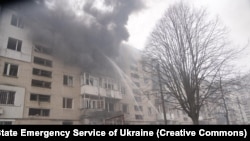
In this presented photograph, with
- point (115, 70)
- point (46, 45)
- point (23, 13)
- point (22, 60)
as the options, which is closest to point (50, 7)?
point (23, 13)

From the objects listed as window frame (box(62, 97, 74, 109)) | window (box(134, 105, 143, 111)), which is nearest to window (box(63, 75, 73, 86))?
window frame (box(62, 97, 74, 109))

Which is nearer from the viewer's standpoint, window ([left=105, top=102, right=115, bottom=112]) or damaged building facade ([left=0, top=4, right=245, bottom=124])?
damaged building facade ([left=0, top=4, right=245, bottom=124])

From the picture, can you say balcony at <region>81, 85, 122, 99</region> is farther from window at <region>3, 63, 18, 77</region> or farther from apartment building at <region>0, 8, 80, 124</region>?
window at <region>3, 63, 18, 77</region>

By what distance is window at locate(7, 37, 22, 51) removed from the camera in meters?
14.2

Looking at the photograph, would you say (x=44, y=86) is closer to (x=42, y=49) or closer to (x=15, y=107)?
(x=15, y=107)

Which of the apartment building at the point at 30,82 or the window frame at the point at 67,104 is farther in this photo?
the window frame at the point at 67,104

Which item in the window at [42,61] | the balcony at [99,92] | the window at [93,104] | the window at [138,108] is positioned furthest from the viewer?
the window at [138,108]

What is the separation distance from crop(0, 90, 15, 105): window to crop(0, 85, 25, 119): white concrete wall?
22 centimetres

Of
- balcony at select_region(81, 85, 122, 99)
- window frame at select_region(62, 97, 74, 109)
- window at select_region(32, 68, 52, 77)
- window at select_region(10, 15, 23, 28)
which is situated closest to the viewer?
window at select_region(10, 15, 23, 28)

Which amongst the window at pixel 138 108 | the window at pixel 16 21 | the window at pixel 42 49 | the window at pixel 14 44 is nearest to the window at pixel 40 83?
the window at pixel 42 49

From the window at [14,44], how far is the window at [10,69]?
1501 millimetres

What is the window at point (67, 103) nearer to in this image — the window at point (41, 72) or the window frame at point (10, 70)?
the window at point (41, 72)

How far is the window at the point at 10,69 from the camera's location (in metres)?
13.4

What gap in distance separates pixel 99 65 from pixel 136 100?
7.87 m
